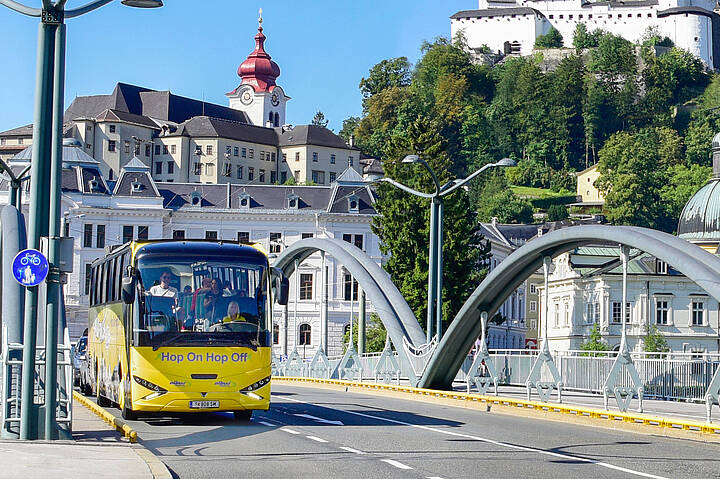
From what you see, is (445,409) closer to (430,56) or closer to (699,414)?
(699,414)

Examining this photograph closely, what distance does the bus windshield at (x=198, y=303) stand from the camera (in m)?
21.8

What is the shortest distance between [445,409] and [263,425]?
7.33 meters

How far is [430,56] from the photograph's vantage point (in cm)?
18575

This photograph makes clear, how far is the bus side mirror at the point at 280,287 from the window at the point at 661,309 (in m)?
68.6

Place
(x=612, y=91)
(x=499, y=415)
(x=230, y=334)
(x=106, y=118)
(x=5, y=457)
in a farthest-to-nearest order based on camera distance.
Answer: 1. (x=612, y=91)
2. (x=106, y=118)
3. (x=499, y=415)
4. (x=230, y=334)
5. (x=5, y=457)

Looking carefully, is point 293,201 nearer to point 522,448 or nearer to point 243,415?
point 243,415

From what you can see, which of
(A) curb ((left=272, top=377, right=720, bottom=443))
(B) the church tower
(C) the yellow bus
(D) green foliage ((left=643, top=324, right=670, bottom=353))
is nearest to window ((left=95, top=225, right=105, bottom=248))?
(D) green foliage ((left=643, top=324, right=670, bottom=353))

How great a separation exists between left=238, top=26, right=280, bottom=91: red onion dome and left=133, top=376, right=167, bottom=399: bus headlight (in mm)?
150963

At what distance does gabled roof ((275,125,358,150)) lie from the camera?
154m

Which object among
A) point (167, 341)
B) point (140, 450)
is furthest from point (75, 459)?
point (167, 341)

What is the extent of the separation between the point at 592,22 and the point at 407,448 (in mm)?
184781

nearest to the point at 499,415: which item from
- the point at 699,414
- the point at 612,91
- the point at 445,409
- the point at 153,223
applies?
the point at 445,409

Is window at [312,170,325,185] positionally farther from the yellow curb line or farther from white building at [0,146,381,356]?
the yellow curb line

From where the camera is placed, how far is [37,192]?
16.6 metres
